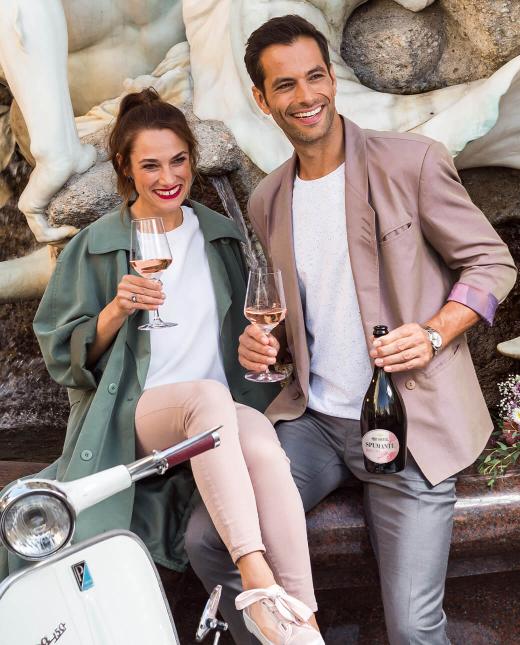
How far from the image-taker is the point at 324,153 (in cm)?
251

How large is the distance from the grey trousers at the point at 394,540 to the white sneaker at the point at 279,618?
26 cm

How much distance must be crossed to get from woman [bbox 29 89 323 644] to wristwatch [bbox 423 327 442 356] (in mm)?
427

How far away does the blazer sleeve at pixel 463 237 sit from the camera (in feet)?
7.54

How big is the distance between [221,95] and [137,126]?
0.94 metres

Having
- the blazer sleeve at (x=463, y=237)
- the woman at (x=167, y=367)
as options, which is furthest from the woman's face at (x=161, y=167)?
the blazer sleeve at (x=463, y=237)

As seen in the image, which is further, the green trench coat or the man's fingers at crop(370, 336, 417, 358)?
the green trench coat

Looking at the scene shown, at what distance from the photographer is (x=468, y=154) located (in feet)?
10.8

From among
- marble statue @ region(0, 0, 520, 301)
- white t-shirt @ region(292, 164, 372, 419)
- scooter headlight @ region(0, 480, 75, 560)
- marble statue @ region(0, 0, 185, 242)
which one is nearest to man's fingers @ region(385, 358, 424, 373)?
white t-shirt @ region(292, 164, 372, 419)

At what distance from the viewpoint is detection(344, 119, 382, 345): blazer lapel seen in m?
2.37

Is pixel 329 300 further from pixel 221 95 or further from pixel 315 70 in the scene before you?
pixel 221 95

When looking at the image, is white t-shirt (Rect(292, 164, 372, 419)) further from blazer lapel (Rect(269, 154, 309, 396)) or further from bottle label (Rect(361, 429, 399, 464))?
bottle label (Rect(361, 429, 399, 464))

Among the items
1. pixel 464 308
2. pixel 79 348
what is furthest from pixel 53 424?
pixel 464 308

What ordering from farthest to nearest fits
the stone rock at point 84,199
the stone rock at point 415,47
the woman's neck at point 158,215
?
1. the stone rock at point 415,47
2. the stone rock at point 84,199
3. the woman's neck at point 158,215

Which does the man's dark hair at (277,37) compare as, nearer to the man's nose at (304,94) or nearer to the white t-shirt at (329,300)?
the man's nose at (304,94)
